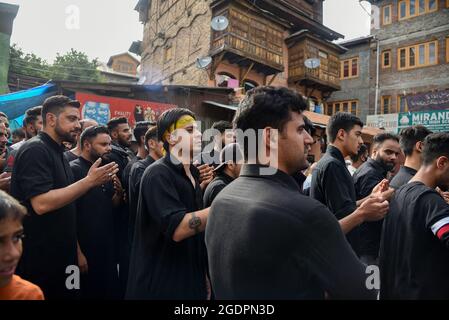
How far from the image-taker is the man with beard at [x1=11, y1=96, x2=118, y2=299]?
2.72 meters

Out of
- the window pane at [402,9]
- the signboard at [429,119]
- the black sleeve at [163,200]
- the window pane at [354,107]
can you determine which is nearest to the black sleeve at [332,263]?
the black sleeve at [163,200]

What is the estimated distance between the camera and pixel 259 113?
1639 mm

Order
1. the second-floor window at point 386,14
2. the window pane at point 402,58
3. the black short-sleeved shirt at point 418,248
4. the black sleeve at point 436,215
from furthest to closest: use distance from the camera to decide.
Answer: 1. the second-floor window at point 386,14
2. the window pane at point 402,58
3. the black short-sleeved shirt at point 418,248
4. the black sleeve at point 436,215

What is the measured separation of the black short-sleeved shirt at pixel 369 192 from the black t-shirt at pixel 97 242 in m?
2.71

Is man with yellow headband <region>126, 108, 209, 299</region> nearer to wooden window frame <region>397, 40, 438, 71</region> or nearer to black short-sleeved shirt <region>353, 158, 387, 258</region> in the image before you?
black short-sleeved shirt <region>353, 158, 387, 258</region>

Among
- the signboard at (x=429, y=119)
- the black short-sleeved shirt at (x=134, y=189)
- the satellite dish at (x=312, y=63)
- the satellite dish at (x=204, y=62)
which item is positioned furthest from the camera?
the satellite dish at (x=312, y=63)

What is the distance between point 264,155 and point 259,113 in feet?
0.66

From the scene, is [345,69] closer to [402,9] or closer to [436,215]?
[402,9]

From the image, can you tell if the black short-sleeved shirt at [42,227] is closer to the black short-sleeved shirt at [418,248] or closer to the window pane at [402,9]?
the black short-sleeved shirt at [418,248]

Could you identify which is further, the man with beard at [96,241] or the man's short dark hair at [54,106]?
the man with beard at [96,241]

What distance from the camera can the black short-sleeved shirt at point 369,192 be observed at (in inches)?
145

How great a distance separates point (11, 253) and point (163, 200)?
3.14 ft

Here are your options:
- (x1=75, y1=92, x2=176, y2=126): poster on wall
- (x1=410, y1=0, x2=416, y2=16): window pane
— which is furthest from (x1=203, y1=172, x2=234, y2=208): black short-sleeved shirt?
(x1=410, y1=0, x2=416, y2=16): window pane
